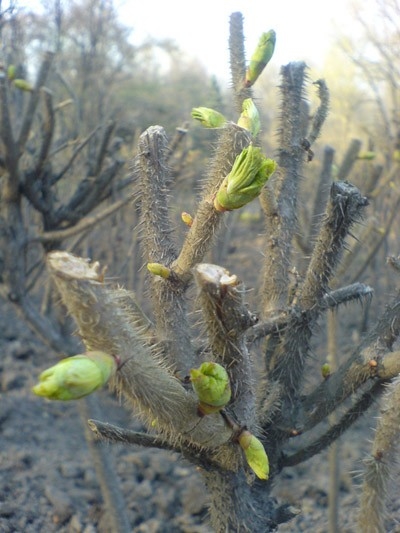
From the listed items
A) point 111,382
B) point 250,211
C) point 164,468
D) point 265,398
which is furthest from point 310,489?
point 250,211

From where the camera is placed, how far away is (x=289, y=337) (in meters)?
1.73

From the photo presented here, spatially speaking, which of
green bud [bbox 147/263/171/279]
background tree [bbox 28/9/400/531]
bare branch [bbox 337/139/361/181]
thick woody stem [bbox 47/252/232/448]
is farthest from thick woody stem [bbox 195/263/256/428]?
bare branch [bbox 337/139/361/181]

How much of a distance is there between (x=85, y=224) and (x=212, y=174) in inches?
68.3

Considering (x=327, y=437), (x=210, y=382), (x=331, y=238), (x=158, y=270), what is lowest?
(x=327, y=437)

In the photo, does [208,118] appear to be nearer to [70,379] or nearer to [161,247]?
[161,247]

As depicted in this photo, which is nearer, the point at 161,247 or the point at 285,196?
the point at 161,247

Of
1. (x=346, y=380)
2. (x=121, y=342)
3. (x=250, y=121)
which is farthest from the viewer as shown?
(x=346, y=380)

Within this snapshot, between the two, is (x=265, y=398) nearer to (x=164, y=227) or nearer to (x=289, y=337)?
(x=289, y=337)

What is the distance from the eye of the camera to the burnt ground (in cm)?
346

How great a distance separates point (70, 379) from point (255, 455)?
512 mm

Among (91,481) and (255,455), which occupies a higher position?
(255,455)

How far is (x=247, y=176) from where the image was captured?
1138 millimetres

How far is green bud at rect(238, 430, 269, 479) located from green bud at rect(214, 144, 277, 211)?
1.67ft

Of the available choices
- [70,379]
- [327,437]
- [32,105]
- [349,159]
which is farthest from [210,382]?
[349,159]
